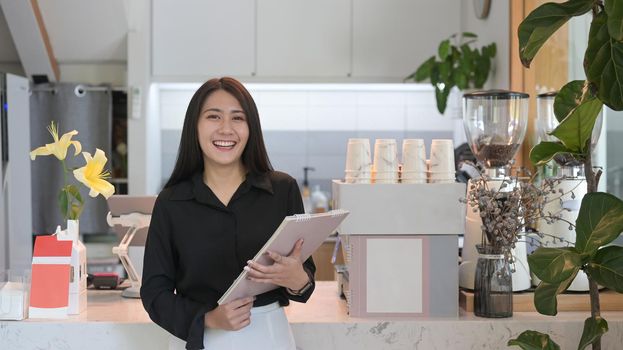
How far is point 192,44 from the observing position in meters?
4.59

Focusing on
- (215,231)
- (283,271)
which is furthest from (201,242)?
(283,271)

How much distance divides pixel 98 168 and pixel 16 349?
540 millimetres

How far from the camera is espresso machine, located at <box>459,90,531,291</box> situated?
2.34 meters

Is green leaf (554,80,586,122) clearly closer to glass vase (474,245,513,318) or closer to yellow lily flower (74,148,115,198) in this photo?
glass vase (474,245,513,318)

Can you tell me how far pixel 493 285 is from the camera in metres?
2.18

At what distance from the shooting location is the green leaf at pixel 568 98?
1804 mm

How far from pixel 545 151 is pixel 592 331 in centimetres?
41

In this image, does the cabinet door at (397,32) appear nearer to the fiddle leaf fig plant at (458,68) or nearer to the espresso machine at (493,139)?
the fiddle leaf fig plant at (458,68)

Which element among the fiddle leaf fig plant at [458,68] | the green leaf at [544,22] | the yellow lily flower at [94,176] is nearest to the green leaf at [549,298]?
the green leaf at [544,22]

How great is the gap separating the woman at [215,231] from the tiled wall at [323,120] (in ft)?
10.3

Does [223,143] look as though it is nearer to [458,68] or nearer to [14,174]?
[458,68]

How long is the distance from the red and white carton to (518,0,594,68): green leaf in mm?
1350

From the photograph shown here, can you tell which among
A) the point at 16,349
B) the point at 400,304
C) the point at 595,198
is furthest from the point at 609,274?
the point at 16,349


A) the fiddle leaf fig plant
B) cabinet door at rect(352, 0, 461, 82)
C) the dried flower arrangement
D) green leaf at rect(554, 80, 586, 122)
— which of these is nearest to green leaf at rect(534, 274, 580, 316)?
the dried flower arrangement
